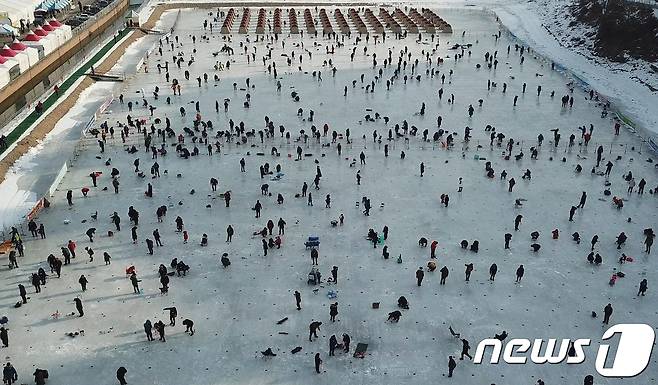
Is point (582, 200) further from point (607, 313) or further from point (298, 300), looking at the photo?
point (298, 300)

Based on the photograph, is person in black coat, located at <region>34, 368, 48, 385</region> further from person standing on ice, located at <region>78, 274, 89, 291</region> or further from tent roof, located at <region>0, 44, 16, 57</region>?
tent roof, located at <region>0, 44, 16, 57</region>

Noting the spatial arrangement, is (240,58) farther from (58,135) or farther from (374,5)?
(374,5)

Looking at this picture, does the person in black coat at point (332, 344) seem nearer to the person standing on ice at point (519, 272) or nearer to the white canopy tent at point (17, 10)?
the person standing on ice at point (519, 272)

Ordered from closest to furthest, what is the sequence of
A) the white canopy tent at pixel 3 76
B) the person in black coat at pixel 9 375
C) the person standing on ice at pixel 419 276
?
the person in black coat at pixel 9 375
the person standing on ice at pixel 419 276
the white canopy tent at pixel 3 76

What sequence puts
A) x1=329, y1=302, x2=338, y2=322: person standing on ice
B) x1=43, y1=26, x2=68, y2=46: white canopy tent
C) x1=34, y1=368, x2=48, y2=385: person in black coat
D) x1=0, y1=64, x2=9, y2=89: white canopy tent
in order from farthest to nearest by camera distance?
x1=43, y1=26, x2=68, y2=46: white canopy tent, x1=0, y1=64, x2=9, y2=89: white canopy tent, x1=329, y1=302, x2=338, y2=322: person standing on ice, x1=34, y1=368, x2=48, y2=385: person in black coat

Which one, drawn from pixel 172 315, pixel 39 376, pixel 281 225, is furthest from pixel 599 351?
pixel 39 376

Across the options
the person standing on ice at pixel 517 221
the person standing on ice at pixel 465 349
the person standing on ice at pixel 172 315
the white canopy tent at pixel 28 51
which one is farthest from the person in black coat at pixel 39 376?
the white canopy tent at pixel 28 51

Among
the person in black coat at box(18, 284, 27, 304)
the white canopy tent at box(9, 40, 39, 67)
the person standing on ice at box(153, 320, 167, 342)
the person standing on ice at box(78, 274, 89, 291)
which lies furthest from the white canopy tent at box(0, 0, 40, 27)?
the person standing on ice at box(153, 320, 167, 342)
